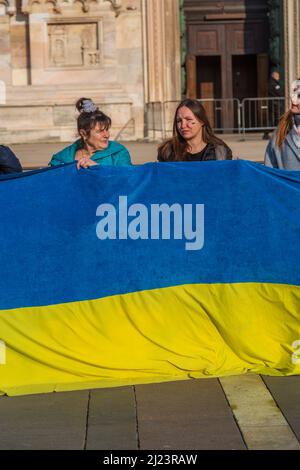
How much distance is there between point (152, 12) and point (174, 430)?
63.0 feet

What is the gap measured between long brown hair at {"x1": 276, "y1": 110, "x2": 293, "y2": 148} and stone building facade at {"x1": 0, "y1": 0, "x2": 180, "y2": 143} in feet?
49.5

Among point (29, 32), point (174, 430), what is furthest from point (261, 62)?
point (174, 430)

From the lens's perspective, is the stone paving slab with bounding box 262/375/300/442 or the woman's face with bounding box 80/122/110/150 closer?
the stone paving slab with bounding box 262/375/300/442

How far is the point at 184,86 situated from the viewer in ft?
86.8

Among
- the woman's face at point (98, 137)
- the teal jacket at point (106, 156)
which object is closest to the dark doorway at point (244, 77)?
the teal jacket at point (106, 156)

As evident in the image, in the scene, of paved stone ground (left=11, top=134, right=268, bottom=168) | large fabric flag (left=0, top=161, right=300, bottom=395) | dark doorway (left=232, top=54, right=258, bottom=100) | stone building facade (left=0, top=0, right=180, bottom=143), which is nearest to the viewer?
large fabric flag (left=0, top=161, right=300, bottom=395)

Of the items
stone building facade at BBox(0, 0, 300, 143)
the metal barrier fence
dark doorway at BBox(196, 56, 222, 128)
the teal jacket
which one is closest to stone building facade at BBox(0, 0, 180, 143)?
stone building facade at BBox(0, 0, 300, 143)

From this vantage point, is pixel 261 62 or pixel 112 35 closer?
pixel 112 35

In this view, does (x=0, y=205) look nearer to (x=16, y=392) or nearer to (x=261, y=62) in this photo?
(x=16, y=392)

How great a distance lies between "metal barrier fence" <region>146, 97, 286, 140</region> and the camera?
23.8 metres

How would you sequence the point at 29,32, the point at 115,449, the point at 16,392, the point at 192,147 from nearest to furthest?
the point at 115,449 < the point at 16,392 < the point at 192,147 < the point at 29,32

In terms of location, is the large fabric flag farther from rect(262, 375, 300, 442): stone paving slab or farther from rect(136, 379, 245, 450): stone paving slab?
rect(136, 379, 245, 450): stone paving slab

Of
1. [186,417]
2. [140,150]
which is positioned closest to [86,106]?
[186,417]

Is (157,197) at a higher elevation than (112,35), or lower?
lower
